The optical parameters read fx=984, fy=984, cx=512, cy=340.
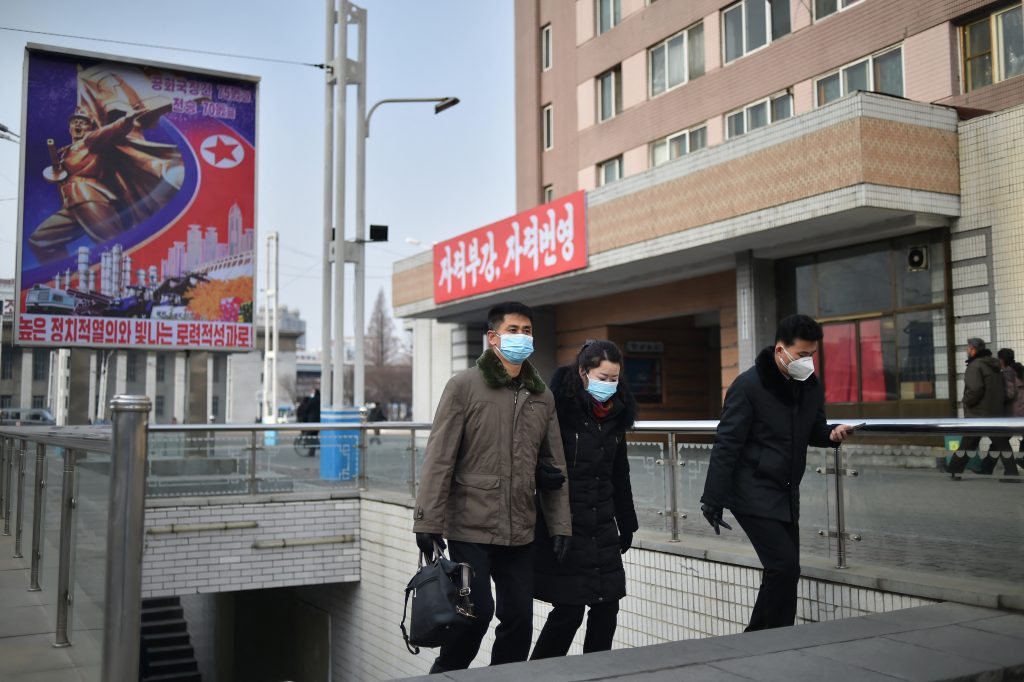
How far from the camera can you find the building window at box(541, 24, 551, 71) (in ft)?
88.6

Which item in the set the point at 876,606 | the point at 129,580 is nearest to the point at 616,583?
the point at 876,606

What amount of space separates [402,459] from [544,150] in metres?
16.0

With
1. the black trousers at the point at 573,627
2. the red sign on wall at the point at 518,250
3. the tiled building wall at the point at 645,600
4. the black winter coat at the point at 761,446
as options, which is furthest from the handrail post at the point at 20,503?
the red sign on wall at the point at 518,250

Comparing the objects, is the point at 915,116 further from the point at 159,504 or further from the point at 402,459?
the point at 159,504

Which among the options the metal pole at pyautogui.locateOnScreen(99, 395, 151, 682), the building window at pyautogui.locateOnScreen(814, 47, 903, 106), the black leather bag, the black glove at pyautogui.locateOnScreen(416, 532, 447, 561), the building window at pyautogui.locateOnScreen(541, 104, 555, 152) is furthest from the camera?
the building window at pyautogui.locateOnScreen(541, 104, 555, 152)

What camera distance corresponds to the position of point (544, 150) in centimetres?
2702

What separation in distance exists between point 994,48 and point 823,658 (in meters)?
14.0

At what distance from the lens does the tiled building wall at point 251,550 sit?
486 inches

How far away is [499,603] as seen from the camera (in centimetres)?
481

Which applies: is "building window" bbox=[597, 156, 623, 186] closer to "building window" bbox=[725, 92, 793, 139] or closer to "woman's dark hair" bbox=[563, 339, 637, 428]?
"building window" bbox=[725, 92, 793, 139]

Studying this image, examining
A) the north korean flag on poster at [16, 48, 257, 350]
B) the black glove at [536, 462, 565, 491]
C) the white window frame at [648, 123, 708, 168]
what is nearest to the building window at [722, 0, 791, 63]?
the white window frame at [648, 123, 708, 168]

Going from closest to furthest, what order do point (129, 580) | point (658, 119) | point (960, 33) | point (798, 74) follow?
point (129, 580), point (960, 33), point (798, 74), point (658, 119)

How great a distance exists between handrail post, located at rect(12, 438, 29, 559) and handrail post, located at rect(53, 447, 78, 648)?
7.78 feet

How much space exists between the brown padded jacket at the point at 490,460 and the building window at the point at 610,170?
775 inches
